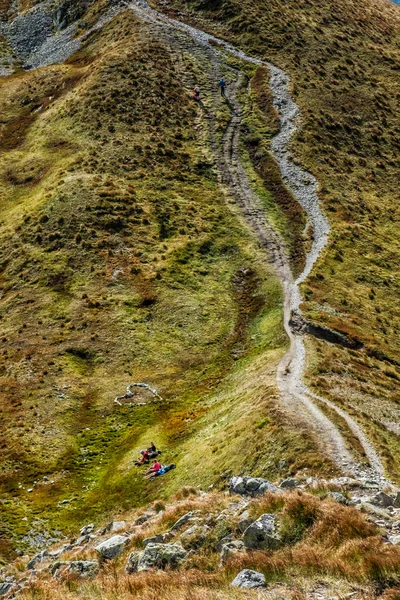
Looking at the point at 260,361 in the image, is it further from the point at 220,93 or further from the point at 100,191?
the point at 220,93

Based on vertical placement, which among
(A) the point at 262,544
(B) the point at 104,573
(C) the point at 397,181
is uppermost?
(A) the point at 262,544

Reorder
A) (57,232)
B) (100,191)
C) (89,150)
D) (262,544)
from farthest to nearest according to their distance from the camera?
1. (89,150)
2. (100,191)
3. (57,232)
4. (262,544)

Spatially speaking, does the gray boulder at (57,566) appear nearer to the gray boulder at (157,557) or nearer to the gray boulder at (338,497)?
the gray boulder at (157,557)

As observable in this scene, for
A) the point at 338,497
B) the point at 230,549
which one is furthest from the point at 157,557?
the point at 338,497

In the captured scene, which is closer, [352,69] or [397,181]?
[397,181]

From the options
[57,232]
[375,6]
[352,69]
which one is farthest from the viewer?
[375,6]

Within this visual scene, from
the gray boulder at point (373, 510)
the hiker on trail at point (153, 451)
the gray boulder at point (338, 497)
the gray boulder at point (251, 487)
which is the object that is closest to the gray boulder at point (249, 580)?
the gray boulder at point (373, 510)

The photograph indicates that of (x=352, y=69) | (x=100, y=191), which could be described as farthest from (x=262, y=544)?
(x=352, y=69)
